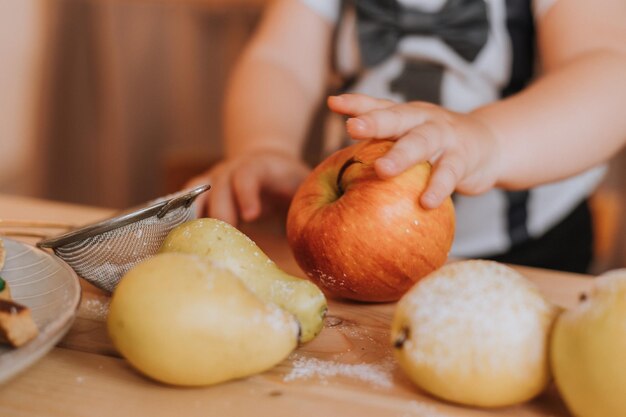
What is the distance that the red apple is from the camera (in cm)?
48

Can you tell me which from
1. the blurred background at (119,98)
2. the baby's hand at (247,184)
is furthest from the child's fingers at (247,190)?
the blurred background at (119,98)

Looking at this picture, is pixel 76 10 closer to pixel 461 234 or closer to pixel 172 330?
pixel 461 234

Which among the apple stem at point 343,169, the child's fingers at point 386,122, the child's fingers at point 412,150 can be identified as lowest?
the apple stem at point 343,169

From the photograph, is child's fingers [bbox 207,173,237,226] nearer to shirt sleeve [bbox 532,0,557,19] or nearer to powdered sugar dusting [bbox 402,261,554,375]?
powdered sugar dusting [bbox 402,261,554,375]

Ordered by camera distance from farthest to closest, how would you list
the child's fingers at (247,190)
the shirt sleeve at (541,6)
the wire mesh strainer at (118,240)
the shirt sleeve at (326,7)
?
the shirt sleeve at (326,7)
the shirt sleeve at (541,6)
the child's fingers at (247,190)
the wire mesh strainer at (118,240)

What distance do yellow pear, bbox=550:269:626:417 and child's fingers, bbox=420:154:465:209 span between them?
14 centimetres

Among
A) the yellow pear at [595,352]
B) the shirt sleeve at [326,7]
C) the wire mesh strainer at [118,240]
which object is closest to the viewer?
the yellow pear at [595,352]

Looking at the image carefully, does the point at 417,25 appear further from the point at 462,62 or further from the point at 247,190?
the point at 247,190

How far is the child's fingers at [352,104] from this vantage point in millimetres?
532

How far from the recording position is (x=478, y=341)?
359 millimetres

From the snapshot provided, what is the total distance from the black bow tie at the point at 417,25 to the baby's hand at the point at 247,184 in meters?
0.25

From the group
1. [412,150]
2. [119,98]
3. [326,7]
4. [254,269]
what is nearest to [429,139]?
[412,150]

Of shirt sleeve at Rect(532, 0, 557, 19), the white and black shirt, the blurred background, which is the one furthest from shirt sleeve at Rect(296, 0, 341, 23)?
the blurred background

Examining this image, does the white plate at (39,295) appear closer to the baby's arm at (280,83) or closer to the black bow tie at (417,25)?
the baby's arm at (280,83)
